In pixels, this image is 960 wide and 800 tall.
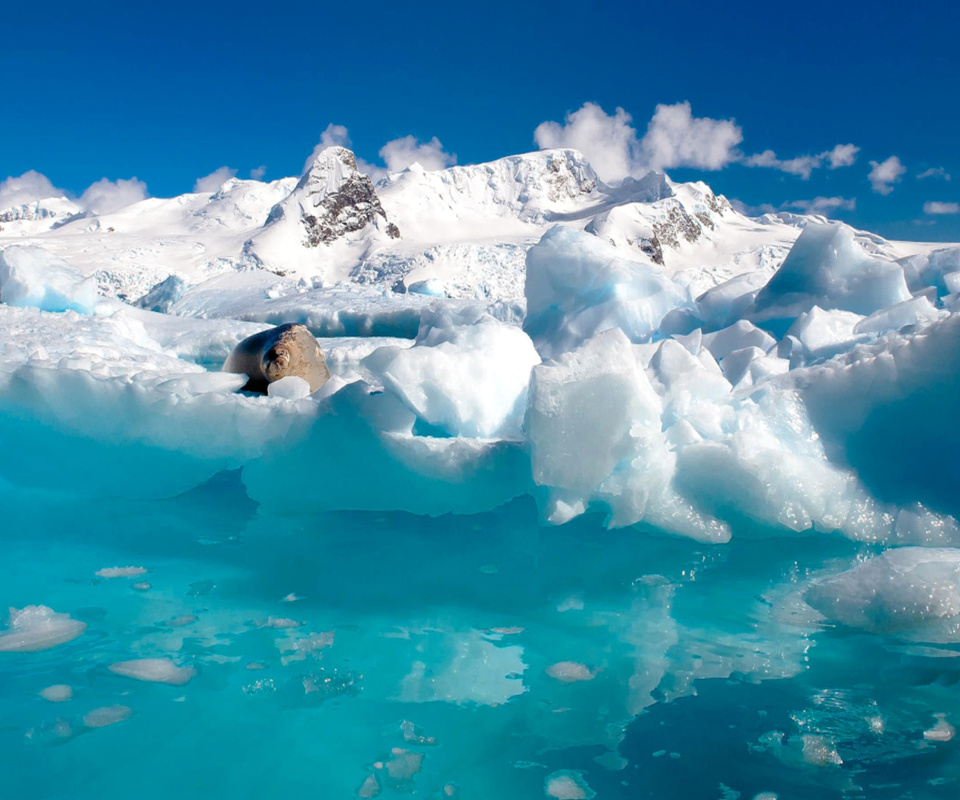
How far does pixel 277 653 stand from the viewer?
1927mm

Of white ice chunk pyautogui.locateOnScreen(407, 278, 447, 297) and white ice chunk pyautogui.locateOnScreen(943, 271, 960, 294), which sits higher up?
white ice chunk pyautogui.locateOnScreen(407, 278, 447, 297)

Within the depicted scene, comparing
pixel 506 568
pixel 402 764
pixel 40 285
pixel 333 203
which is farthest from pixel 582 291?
pixel 333 203

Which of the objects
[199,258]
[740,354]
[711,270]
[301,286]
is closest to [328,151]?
[199,258]

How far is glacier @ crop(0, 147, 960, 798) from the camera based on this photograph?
1.56 metres

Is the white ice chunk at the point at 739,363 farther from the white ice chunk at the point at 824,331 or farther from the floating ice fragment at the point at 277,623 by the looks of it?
the floating ice fragment at the point at 277,623

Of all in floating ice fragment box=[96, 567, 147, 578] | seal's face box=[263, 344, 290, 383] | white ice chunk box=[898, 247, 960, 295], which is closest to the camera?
floating ice fragment box=[96, 567, 147, 578]

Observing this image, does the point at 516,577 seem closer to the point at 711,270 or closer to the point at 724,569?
the point at 724,569

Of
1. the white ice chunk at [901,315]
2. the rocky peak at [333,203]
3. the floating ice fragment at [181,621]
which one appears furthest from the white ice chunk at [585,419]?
the rocky peak at [333,203]

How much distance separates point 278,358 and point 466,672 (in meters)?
4.41

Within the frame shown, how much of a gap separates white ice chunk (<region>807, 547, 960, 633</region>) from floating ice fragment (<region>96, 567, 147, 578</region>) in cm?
207

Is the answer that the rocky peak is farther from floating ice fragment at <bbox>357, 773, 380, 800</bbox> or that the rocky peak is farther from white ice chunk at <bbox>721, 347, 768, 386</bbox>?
floating ice fragment at <bbox>357, 773, 380, 800</bbox>

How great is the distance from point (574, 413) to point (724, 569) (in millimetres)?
696

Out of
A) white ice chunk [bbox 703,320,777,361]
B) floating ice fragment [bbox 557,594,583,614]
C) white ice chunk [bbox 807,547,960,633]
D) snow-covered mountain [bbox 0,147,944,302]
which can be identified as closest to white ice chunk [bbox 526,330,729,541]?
floating ice fragment [bbox 557,594,583,614]

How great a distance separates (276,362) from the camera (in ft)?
19.3
